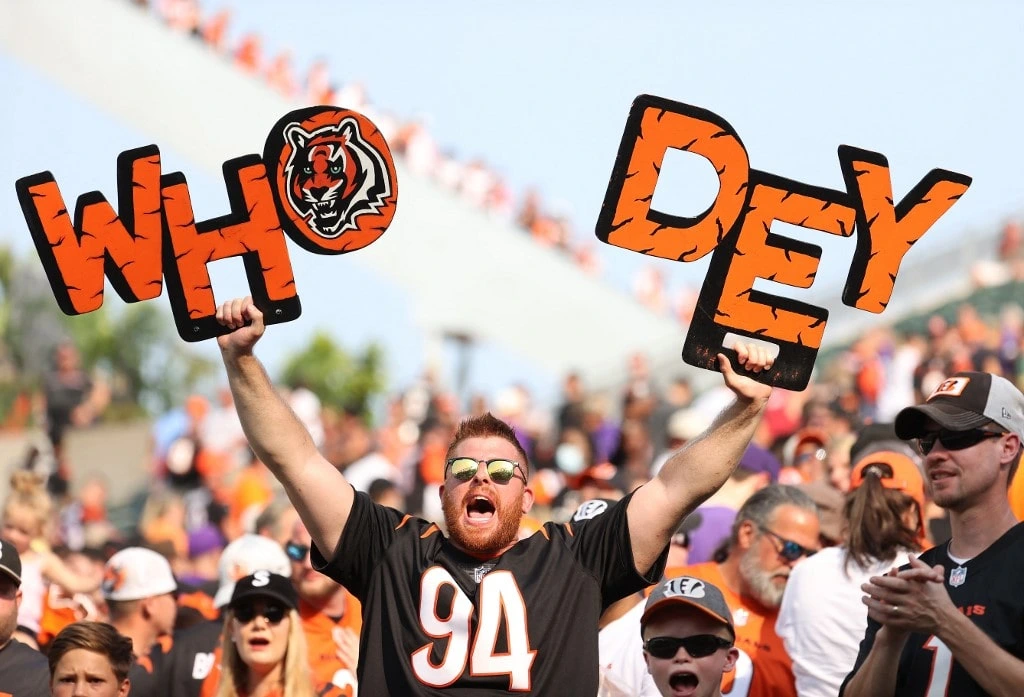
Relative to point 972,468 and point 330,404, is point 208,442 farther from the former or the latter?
point 330,404

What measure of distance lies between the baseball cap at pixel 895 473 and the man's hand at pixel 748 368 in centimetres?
129

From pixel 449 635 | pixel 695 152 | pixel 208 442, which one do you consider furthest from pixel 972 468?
pixel 208 442

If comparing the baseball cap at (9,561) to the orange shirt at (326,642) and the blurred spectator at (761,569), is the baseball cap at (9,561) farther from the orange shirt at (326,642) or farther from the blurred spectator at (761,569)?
the blurred spectator at (761,569)

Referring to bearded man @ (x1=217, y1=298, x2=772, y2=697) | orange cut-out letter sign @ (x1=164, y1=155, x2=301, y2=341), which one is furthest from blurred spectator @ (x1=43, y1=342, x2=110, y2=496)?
bearded man @ (x1=217, y1=298, x2=772, y2=697)

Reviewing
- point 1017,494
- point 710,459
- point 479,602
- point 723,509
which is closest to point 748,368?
point 710,459

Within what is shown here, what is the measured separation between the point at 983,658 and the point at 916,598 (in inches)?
9.2

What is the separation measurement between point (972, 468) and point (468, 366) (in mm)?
24639

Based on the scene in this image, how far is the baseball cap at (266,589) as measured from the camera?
248 inches

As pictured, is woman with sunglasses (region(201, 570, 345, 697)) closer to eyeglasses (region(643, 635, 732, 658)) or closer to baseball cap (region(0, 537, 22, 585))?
baseball cap (region(0, 537, 22, 585))

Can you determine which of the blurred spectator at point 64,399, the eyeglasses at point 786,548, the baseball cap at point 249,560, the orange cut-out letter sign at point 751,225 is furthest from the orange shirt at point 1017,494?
the blurred spectator at point 64,399

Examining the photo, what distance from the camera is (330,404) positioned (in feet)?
131

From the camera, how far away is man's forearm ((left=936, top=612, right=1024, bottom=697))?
4527mm

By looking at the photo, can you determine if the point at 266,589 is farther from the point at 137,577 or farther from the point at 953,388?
the point at 953,388

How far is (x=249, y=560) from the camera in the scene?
24.5 ft
